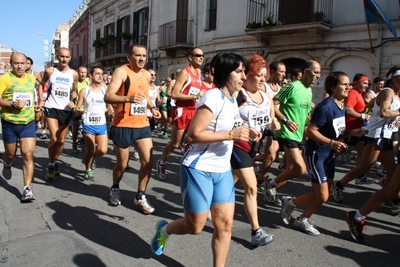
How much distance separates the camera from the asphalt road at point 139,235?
346 centimetres

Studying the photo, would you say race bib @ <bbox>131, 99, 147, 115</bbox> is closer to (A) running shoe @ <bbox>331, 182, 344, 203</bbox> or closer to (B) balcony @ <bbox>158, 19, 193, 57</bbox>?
(A) running shoe @ <bbox>331, 182, 344, 203</bbox>

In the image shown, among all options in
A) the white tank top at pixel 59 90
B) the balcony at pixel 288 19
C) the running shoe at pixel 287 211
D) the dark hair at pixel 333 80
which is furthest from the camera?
the balcony at pixel 288 19

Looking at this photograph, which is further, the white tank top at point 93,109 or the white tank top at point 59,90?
the white tank top at point 93,109

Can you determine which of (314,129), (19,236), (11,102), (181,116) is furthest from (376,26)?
(19,236)

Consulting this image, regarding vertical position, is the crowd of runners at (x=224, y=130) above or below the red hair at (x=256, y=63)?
below

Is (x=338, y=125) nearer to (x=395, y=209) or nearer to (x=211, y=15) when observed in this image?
(x=395, y=209)

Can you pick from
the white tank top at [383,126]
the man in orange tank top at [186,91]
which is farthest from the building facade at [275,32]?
the man in orange tank top at [186,91]

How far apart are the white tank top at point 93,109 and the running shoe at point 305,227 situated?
3.63m

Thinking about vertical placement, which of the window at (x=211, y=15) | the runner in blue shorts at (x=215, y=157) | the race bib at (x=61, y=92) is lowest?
the runner in blue shorts at (x=215, y=157)

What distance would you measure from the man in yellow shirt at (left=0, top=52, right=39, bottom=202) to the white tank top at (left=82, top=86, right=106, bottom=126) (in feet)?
4.03

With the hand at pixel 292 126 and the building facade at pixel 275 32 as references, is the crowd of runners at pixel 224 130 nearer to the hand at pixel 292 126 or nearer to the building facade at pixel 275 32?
the hand at pixel 292 126

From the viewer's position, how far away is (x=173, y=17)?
75.1 ft

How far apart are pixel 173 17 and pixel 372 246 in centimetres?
2085

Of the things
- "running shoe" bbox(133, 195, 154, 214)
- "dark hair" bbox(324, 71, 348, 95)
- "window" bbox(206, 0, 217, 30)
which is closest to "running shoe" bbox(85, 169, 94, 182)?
"running shoe" bbox(133, 195, 154, 214)
